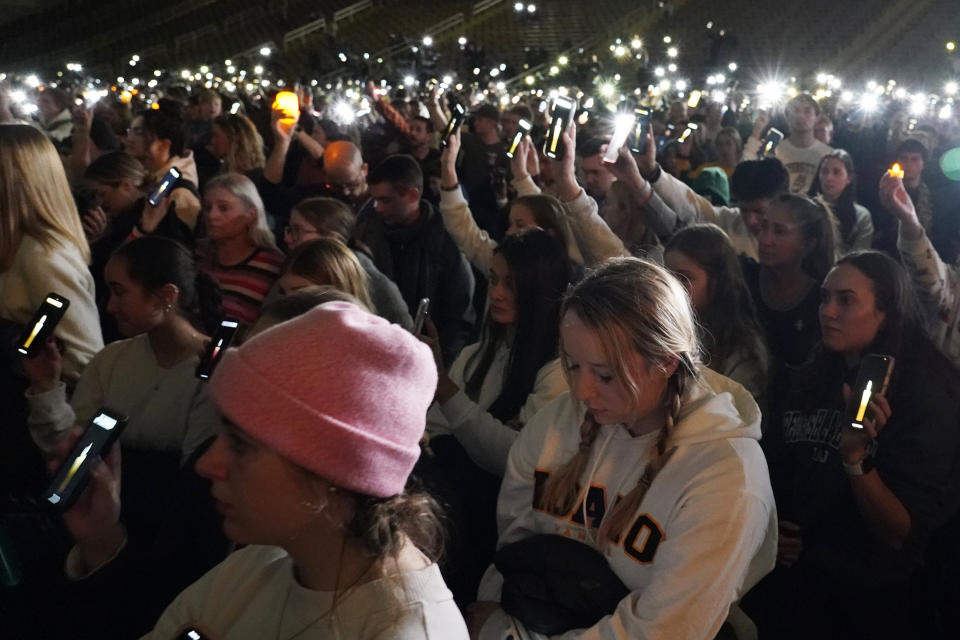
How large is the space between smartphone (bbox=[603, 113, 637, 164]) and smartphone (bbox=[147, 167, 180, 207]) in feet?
6.86

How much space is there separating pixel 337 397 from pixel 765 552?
122 centimetres

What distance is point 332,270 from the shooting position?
3322mm

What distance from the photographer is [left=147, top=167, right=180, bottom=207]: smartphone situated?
15.1ft

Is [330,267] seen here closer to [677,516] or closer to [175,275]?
[175,275]

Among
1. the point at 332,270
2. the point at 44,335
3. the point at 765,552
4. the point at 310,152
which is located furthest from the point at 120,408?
the point at 310,152

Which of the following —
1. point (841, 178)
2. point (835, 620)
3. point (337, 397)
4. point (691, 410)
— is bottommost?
point (835, 620)

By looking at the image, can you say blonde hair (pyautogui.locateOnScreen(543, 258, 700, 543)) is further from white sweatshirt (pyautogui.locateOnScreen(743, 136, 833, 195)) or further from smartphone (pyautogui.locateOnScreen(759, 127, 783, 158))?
white sweatshirt (pyautogui.locateOnScreen(743, 136, 833, 195))

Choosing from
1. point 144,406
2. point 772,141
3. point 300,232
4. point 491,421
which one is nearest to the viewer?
point 144,406

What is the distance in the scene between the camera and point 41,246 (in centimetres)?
338

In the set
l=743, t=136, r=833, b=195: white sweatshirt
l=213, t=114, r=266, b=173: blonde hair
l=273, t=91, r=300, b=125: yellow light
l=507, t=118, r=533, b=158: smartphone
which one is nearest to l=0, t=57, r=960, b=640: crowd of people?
l=507, t=118, r=533, b=158: smartphone

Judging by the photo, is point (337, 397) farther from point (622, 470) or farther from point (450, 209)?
point (450, 209)

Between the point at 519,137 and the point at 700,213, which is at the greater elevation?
the point at 519,137

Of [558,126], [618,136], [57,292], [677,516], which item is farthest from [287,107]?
[677,516]

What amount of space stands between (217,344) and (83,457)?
0.70 m
